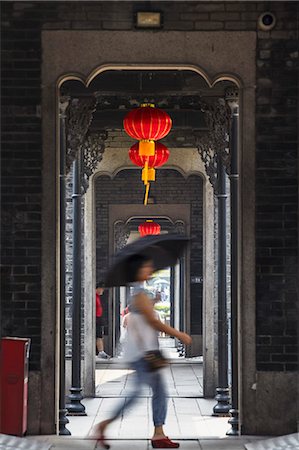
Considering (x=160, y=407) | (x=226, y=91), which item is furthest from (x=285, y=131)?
(x=160, y=407)

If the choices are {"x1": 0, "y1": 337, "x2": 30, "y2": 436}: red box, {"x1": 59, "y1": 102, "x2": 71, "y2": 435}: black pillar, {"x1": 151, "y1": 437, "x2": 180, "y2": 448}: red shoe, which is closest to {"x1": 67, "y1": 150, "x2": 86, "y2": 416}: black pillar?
{"x1": 59, "y1": 102, "x2": 71, "y2": 435}: black pillar

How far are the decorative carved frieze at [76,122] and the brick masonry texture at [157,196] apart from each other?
870 centimetres

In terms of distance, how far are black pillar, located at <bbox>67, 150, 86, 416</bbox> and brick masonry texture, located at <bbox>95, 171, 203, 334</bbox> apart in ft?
25.7

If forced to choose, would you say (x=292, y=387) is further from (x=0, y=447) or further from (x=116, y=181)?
(x=116, y=181)

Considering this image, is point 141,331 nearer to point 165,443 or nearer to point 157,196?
point 165,443

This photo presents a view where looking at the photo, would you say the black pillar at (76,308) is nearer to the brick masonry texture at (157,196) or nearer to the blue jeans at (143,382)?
the blue jeans at (143,382)

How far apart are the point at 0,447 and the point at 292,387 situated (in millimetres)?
2315

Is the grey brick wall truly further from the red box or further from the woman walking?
the red box

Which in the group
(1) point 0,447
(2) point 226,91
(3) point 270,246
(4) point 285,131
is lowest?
(1) point 0,447

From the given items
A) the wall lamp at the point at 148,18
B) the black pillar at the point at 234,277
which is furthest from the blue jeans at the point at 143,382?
the wall lamp at the point at 148,18

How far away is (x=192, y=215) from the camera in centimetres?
1941

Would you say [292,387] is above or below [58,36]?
below

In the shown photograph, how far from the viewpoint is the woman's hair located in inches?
247

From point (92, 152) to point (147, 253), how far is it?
6.58 metres
